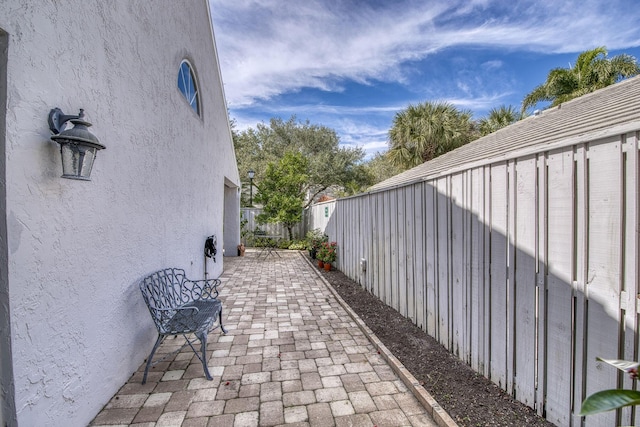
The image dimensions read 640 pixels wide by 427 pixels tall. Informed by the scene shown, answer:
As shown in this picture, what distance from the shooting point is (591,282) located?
5.42ft

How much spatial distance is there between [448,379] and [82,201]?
3399 mm

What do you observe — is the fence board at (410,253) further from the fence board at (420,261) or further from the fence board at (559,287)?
the fence board at (559,287)

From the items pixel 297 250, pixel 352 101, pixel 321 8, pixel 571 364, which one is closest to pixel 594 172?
pixel 571 364

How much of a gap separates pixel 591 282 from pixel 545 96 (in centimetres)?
1232

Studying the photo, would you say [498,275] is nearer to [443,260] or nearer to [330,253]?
[443,260]

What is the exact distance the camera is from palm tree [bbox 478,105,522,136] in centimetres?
1302

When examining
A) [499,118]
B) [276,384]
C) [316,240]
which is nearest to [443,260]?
[276,384]

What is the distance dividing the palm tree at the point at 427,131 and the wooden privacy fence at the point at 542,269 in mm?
9649

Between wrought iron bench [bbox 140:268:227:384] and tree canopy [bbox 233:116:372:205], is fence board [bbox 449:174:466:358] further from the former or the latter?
tree canopy [bbox 233:116:372:205]

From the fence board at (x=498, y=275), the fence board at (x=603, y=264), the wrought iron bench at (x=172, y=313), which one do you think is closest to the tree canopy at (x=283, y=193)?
the wrought iron bench at (x=172, y=313)

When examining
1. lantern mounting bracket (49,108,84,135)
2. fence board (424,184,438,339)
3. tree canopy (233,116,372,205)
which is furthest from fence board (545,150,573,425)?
tree canopy (233,116,372,205)

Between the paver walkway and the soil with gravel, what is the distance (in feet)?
0.72

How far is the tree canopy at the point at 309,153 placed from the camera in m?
17.0

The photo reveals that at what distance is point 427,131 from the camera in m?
12.0
